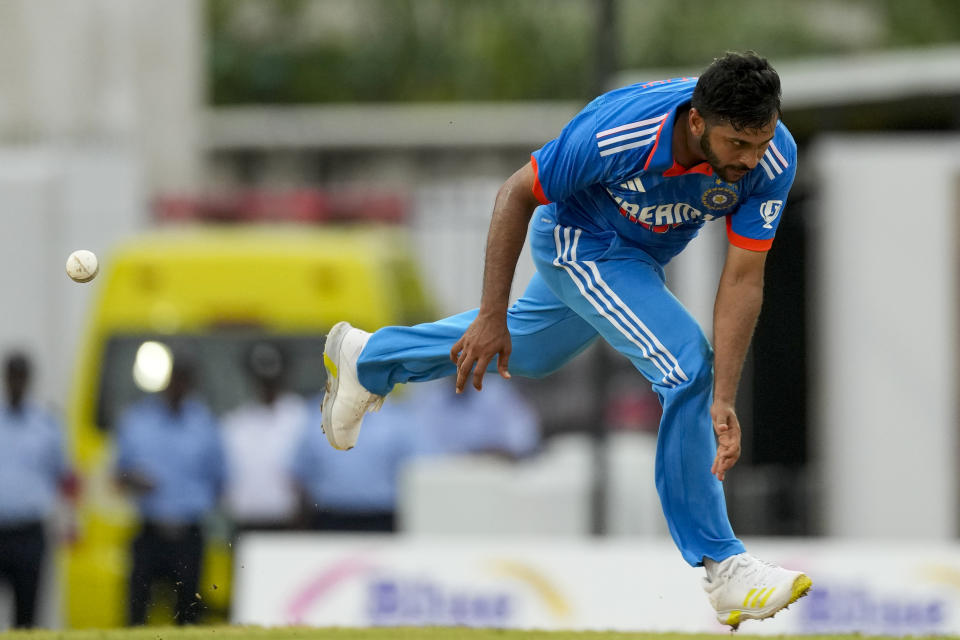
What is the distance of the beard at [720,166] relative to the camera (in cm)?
588

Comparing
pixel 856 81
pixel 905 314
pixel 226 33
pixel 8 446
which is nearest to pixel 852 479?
pixel 905 314

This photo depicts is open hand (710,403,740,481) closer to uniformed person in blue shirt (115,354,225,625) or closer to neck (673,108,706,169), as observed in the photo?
neck (673,108,706,169)

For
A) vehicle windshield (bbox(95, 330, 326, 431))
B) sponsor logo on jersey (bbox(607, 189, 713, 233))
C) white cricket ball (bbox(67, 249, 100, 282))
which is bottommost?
vehicle windshield (bbox(95, 330, 326, 431))

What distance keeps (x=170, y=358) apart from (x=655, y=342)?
604cm

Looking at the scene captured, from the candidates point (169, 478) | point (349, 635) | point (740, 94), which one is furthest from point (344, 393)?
point (169, 478)

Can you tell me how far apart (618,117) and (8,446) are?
6.45 metres

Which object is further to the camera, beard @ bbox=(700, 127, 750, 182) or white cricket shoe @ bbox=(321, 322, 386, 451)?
white cricket shoe @ bbox=(321, 322, 386, 451)

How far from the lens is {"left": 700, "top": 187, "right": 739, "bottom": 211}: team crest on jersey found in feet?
20.3

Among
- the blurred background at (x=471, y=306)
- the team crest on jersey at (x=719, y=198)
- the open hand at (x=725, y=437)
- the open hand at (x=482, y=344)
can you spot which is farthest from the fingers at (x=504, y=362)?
the blurred background at (x=471, y=306)

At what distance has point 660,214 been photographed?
6.34 metres

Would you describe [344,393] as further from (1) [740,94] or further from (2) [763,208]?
(1) [740,94]

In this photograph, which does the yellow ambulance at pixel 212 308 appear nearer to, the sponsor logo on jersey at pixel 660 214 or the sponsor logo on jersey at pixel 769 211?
the sponsor logo on jersey at pixel 660 214

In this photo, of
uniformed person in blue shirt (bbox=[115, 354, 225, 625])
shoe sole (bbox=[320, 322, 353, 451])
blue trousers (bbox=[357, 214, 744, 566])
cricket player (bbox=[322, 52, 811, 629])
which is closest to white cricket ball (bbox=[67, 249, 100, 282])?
shoe sole (bbox=[320, 322, 353, 451])

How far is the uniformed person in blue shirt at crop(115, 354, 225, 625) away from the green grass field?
132 inches
